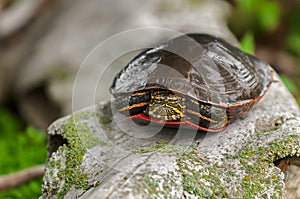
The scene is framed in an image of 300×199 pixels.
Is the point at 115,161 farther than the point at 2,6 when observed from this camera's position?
No

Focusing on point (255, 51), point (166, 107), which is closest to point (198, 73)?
point (166, 107)

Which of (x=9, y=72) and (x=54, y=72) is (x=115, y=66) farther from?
(x=9, y=72)

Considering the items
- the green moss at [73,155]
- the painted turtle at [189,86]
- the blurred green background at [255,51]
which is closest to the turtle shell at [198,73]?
the painted turtle at [189,86]

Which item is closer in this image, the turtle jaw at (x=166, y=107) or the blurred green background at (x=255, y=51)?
the turtle jaw at (x=166, y=107)

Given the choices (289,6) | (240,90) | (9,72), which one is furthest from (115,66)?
(289,6)

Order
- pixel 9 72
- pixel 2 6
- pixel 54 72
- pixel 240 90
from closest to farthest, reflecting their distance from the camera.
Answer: pixel 240 90 → pixel 54 72 → pixel 9 72 → pixel 2 6

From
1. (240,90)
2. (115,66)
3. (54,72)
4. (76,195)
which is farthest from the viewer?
(54,72)

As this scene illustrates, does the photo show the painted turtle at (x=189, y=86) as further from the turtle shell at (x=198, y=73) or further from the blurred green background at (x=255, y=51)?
the blurred green background at (x=255, y=51)

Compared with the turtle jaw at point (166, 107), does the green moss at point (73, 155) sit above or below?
below
